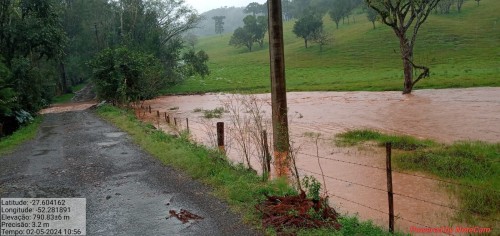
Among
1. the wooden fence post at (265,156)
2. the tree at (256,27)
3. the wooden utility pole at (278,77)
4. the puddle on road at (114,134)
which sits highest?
the tree at (256,27)

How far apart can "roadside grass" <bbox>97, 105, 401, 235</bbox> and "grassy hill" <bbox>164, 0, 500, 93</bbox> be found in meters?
26.4

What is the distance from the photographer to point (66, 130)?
20.7m

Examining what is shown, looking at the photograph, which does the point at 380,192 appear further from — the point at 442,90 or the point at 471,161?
the point at 442,90

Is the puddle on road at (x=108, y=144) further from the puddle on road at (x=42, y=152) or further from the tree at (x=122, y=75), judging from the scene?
the tree at (x=122, y=75)

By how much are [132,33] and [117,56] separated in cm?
1709

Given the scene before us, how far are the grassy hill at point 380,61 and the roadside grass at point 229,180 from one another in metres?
26.4

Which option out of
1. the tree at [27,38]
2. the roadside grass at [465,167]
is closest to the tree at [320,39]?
the tree at [27,38]

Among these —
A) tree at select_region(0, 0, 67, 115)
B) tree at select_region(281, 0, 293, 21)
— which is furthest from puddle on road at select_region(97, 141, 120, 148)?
tree at select_region(281, 0, 293, 21)

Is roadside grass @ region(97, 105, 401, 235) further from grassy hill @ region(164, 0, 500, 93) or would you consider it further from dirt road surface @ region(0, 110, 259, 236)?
grassy hill @ region(164, 0, 500, 93)

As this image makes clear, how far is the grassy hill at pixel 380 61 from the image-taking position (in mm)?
40312

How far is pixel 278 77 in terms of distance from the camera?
9281mm

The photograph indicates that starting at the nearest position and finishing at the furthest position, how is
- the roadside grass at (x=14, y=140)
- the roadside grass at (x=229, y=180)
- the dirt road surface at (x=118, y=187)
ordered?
the roadside grass at (x=229, y=180) → the dirt road surface at (x=118, y=187) → the roadside grass at (x=14, y=140)

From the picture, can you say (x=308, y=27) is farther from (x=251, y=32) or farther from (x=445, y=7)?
(x=445, y=7)

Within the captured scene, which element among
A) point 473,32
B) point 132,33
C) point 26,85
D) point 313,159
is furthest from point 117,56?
point 473,32
